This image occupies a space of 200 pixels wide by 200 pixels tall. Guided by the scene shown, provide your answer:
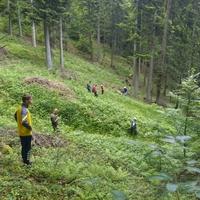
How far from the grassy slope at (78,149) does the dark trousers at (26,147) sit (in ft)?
0.79

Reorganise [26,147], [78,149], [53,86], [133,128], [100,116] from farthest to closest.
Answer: [53,86] < [100,116] < [133,128] < [78,149] < [26,147]

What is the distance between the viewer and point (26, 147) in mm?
10938

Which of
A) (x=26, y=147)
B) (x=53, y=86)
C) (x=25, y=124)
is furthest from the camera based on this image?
(x=53, y=86)

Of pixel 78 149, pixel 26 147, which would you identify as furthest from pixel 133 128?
pixel 26 147

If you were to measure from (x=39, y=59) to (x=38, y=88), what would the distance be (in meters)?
16.3

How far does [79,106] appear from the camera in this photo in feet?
87.0

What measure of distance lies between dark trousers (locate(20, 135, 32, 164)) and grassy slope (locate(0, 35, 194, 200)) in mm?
242

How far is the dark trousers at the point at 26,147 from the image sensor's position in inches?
422

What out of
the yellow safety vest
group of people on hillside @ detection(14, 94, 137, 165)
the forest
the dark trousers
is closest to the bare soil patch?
the forest

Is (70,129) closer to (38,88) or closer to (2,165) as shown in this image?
(38,88)

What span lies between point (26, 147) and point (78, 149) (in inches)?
206

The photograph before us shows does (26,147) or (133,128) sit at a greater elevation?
(26,147)

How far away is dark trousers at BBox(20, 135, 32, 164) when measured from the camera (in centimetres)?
1072

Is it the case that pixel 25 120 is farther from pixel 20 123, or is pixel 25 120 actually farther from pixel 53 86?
pixel 53 86
